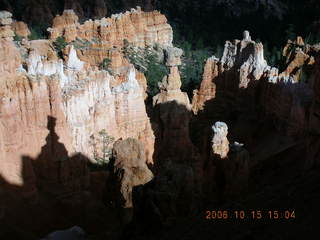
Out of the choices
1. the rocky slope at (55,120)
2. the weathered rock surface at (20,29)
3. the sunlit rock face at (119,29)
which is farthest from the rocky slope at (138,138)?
the weathered rock surface at (20,29)

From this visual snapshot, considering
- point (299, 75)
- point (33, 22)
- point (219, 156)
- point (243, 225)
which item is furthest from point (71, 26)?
point (243, 225)

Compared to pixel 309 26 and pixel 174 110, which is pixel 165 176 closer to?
pixel 174 110

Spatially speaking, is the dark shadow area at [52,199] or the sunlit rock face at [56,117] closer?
the dark shadow area at [52,199]

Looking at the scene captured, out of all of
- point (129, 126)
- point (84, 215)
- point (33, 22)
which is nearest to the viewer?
point (84, 215)

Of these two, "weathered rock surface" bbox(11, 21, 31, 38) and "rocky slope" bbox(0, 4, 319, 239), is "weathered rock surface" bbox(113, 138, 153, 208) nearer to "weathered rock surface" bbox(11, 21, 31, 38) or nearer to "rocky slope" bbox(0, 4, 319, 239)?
"rocky slope" bbox(0, 4, 319, 239)

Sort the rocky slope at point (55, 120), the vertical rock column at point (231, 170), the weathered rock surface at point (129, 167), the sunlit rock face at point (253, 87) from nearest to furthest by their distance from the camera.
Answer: the weathered rock surface at point (129, 167) < the rocky slope at point (55, 120) < the vertical rock column at point (231, 170) < the sunlit rock face at point (253, 87)

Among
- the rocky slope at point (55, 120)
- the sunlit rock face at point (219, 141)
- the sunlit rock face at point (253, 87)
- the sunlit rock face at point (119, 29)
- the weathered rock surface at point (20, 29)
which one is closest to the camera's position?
the rocky slope at point (55, 120)

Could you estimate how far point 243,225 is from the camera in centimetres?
929

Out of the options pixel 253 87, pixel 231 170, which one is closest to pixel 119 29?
pixel 253 87

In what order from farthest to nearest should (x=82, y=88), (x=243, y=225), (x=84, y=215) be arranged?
(x=82, y=88) < (x=84, y=215) < (x=243, y=225)

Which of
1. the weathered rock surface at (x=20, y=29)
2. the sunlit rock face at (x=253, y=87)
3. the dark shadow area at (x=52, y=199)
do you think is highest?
the weathered rock surface at (x=20, y=29)

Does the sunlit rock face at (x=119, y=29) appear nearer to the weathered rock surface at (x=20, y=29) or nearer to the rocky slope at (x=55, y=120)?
the weathered rock surface at (x=20, y=29)

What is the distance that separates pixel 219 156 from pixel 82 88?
17.7ft

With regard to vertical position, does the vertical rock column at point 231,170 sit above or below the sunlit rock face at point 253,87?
below
